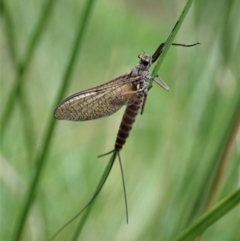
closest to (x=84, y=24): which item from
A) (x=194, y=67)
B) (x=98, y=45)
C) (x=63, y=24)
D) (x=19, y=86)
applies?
(x=19, y=86)

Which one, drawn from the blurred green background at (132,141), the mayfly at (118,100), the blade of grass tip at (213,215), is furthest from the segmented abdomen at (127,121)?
the blade of grass tip at (213,215)

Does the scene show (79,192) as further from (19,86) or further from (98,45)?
(98,45)

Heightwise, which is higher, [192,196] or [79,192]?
[192,196]

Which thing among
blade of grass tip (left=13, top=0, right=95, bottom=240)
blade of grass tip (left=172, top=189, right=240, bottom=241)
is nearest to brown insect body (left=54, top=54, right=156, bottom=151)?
blade of grass tip (left=13, top=0, right=95, bottom=240)

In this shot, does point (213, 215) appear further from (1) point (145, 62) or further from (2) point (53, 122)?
(1) point (145, 62)

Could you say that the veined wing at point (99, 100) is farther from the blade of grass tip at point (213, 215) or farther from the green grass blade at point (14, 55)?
the blade of grass tip at point (213, 215)

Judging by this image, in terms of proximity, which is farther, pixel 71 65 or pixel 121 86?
pixel 121 86
